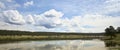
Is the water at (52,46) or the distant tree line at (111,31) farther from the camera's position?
the distant tree line at (111,31)

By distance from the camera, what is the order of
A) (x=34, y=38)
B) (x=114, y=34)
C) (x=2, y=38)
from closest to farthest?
(x=114, y=34) → (x=2, y=38) → (x=34, y=38)

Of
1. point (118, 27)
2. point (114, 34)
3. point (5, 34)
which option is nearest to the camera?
point (118, 27)

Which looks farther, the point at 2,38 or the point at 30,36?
the point at 30,36

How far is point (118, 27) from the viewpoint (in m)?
21.1

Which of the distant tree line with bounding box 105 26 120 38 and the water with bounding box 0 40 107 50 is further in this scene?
the distant tree line with bounding box 105 26 120 38

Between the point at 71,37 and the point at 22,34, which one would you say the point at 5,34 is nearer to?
the point at 22,34

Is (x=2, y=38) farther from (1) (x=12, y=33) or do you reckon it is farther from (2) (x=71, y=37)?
(2) (x=71, y=37)

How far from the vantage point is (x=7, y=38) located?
91.1 feet

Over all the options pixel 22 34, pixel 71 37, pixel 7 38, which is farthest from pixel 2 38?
pixel 71 37

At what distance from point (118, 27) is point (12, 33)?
1258 cm

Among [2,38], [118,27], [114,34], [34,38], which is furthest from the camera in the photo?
[34,38]

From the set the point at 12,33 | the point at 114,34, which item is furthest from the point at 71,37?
the point at 114,34

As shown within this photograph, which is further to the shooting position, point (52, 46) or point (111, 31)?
point (111, 31)

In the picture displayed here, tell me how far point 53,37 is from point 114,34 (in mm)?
10127
